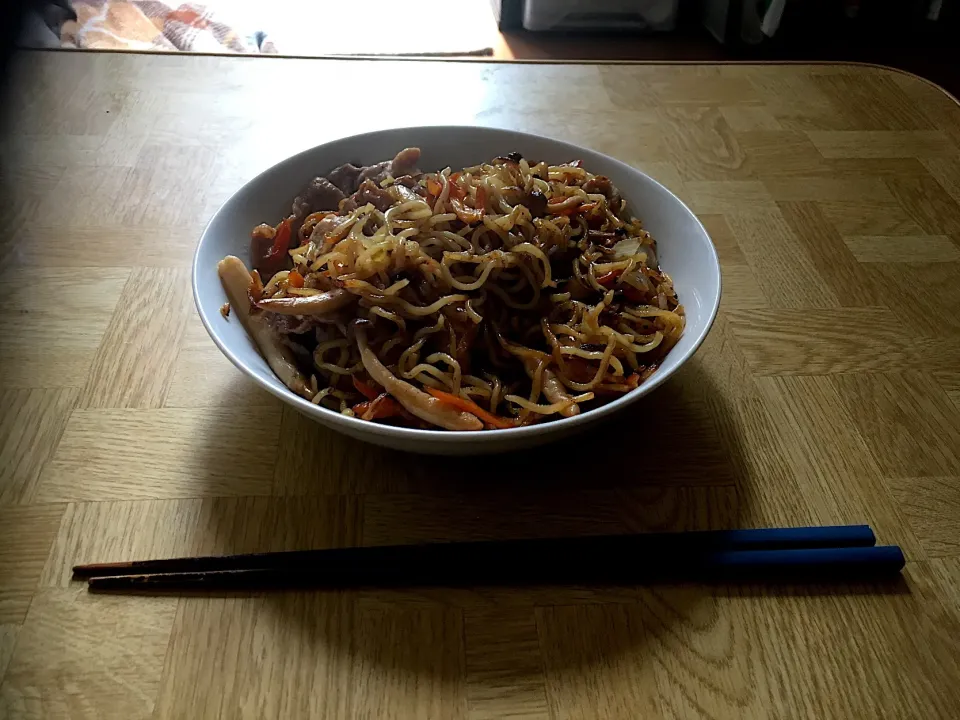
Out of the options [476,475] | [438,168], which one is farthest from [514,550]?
[438,168]

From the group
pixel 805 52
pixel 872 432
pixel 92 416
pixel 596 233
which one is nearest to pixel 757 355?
pixel 872 432

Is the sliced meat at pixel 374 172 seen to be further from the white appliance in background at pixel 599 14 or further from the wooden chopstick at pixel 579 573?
the white appliance in background at pixel 599 14

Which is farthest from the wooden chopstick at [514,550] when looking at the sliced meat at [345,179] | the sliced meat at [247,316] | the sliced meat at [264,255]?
the sliced meat at [345,179]

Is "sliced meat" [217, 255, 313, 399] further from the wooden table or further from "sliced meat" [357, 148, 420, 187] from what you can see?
"sliced meat" [357, 148, 420, 187]

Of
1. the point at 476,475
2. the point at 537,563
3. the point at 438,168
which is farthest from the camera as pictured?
the point at 438,168

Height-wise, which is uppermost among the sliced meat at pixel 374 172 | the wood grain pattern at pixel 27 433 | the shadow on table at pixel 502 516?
the sliced meat at pixel 374 172

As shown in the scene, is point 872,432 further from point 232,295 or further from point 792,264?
point 232,295

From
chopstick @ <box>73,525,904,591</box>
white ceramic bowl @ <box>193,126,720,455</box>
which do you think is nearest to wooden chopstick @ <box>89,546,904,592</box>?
chopstick @ <box>73,525,904,591</box>

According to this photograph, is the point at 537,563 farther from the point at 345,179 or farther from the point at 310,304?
the point at 345,179
